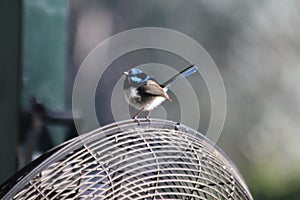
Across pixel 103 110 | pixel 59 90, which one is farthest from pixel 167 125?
pixel 103 110

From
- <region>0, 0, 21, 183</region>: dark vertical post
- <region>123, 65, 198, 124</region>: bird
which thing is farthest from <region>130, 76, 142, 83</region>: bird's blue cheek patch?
<region>0, 0, 21, 183</region>: dark vertical post

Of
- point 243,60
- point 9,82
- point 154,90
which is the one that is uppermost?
point 243,60

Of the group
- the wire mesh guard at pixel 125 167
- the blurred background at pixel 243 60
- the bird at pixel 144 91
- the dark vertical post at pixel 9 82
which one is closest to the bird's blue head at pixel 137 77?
the bird at pixel 144 91

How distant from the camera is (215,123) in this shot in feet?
12.1

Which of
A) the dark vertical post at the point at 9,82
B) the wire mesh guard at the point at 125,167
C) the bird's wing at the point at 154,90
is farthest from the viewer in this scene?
the dark vertical post at the point at 9,82

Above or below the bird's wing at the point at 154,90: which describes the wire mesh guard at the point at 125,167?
below

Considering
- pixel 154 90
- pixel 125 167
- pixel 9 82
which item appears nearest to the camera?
pixel 125 167

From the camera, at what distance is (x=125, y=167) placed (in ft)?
3.96

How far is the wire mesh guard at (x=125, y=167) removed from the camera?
3.76 ft

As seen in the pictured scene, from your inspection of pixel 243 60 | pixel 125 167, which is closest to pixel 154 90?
pixel 125 167

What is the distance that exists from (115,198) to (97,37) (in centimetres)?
237

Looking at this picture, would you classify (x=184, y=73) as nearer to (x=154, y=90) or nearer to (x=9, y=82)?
(x=154, y=90)

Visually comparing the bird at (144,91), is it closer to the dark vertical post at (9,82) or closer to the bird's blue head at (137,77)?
the bird's blue head at (137,77)

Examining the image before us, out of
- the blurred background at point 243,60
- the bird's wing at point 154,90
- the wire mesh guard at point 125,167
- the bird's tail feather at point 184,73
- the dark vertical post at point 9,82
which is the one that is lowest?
the wire mesh guard at point 125,167
